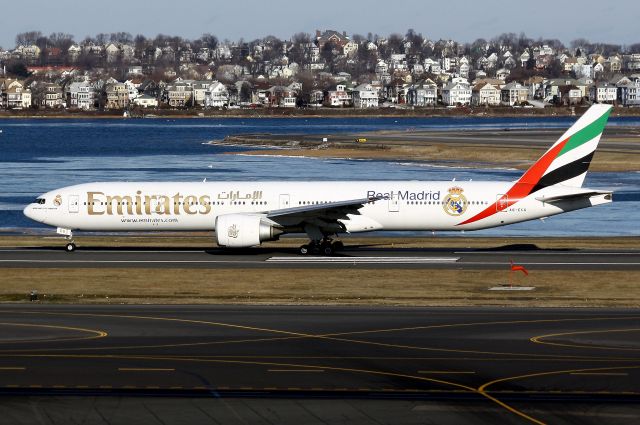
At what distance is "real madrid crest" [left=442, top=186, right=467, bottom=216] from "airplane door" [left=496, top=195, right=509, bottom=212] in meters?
1.66

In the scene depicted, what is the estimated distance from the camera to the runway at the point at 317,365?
28641 mm

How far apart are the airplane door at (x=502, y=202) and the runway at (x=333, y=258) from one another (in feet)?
7.99

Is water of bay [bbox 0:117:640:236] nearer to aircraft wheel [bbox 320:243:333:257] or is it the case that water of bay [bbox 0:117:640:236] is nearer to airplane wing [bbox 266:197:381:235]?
aircraft wheel [bbox 320:243:333:257]

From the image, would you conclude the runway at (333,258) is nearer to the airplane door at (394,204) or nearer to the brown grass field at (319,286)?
the brown grass field at (319,286)

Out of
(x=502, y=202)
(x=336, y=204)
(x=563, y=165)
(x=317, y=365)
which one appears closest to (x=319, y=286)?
(x=336, y=204)

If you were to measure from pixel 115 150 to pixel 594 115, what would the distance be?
12462 cm

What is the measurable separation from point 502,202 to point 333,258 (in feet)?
29.7

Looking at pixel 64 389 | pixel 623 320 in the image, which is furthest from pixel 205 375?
pixel 623 320

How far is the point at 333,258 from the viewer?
59.8 metres

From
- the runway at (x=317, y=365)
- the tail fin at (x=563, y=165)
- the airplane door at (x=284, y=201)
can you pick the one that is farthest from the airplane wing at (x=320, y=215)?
the runway at (x=317, y=365)

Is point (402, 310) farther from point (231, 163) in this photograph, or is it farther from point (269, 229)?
point (231, 163)

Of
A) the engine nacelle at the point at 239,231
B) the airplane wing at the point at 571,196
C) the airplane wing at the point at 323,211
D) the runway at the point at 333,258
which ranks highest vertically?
the airplane wing at the point at 571,196

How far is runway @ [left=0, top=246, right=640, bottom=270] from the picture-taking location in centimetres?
5659

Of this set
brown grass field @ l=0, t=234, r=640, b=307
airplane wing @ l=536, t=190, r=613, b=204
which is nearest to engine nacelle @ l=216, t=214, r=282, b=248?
brown grass field @ l=0, t=234, r=640, b=307
